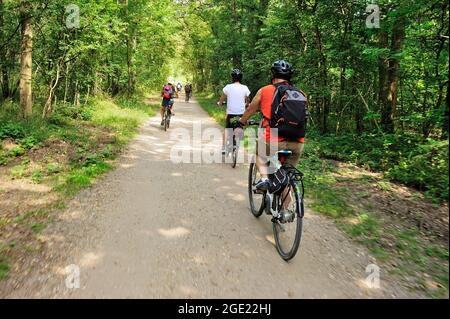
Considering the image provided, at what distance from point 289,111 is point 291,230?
1.64m

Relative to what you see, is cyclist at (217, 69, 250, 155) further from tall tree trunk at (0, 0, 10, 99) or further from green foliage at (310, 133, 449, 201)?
tall tree trunk at (0, 0, 10, 99)

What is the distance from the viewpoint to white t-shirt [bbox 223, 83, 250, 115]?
830 centimetres

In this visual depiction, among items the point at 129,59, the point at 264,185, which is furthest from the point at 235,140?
the point at 129,59

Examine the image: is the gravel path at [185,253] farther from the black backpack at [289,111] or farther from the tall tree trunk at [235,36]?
the tall tree trunk at [235,36]

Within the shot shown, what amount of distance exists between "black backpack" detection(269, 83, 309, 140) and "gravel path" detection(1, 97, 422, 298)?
1.53 m

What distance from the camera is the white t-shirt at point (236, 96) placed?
8.30 meters

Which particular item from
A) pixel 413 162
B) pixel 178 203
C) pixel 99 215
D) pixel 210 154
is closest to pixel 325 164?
pixel 413 162

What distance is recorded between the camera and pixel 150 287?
3.53m

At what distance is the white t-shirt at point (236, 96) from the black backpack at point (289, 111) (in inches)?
157

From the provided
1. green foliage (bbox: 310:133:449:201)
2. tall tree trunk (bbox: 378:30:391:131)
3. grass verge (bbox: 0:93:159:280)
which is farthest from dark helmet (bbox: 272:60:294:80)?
tall tree trunk (bbox: 378:30:391:131)

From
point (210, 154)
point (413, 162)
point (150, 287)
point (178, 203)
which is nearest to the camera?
point (150, 287)

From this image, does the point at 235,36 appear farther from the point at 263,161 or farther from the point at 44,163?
the point at 263,161
